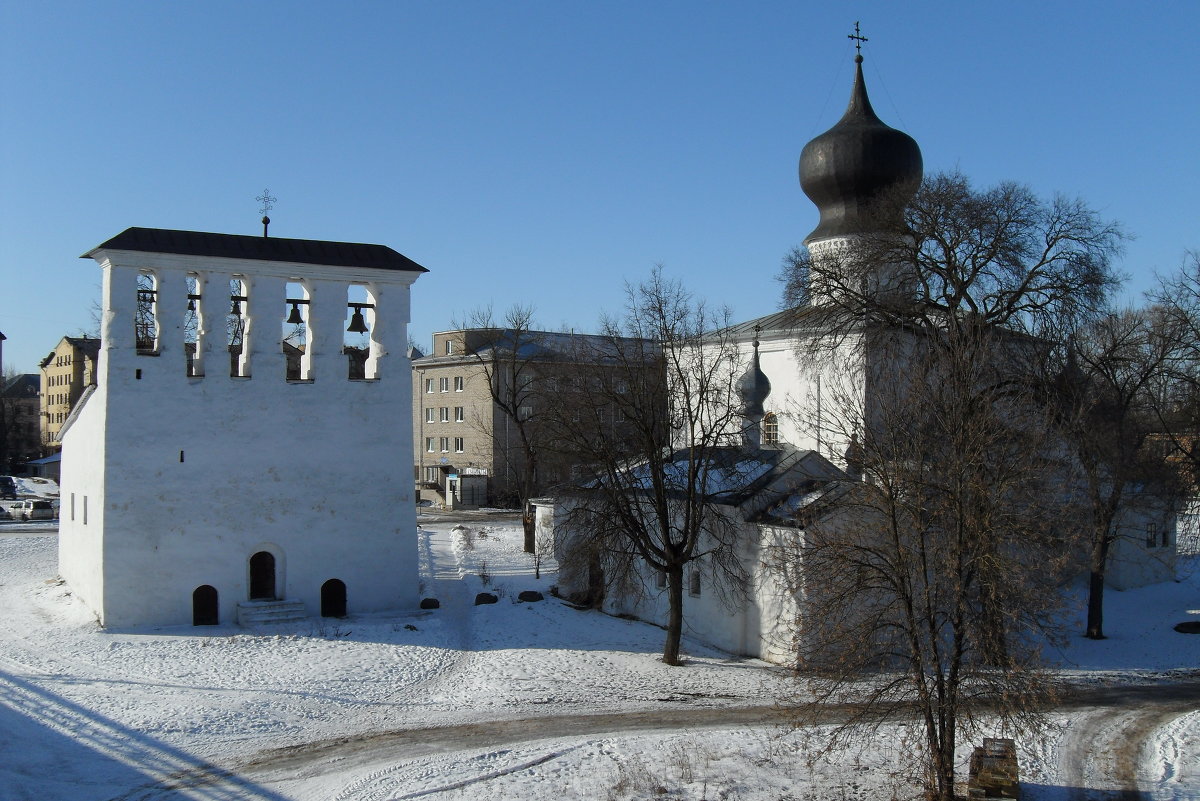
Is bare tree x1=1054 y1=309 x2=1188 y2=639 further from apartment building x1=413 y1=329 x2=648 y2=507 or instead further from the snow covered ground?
apartment building x1=413 y1=329 x2=648 y2=507

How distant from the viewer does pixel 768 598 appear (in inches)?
765

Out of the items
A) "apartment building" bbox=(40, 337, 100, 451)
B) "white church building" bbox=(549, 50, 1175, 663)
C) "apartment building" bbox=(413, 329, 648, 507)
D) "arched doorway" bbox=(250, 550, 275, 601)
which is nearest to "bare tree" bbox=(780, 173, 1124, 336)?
"white church building" bbox=(549, 50, 1175, 663)

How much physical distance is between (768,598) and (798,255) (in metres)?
7.99

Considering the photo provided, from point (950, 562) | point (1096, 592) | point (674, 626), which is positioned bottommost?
point (674, 626)

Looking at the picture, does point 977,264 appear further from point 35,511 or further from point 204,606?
point 35,511

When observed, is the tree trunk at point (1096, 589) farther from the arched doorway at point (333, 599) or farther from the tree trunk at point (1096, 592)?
the arched doorway at point (333, 599)

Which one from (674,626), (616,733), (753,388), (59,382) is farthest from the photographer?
(59,382)

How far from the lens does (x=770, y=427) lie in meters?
25.9

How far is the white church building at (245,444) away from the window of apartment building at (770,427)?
29.5ft

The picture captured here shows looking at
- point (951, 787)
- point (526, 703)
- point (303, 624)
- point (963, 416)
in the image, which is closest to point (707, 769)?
Result: point (951, 787)

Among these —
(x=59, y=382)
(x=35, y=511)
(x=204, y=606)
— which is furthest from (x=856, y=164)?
(x=59, y=382)

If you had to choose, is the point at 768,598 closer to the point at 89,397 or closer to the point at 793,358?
the point at 793,358

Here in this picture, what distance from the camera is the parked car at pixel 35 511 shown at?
129 feet

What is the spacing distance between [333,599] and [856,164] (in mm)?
15825
